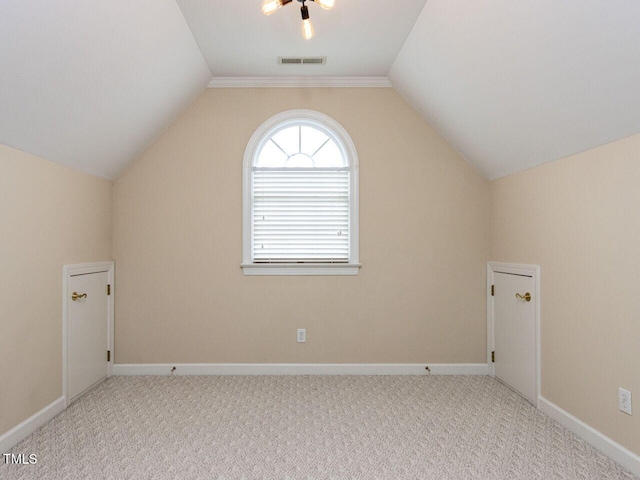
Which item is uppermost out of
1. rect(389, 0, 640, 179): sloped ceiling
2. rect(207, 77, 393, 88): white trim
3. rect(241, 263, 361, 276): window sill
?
rect(207, 77, 393, 88): white trim

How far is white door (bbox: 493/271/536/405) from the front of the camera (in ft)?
10.4

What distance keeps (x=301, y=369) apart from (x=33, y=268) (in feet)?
7.34

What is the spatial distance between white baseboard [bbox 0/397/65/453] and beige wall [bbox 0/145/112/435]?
3cm

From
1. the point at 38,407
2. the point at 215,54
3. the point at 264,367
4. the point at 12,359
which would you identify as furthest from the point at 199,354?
the point at 215,54

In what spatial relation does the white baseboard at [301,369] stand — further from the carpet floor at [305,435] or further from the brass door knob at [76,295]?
the brass door knob at [76,295]

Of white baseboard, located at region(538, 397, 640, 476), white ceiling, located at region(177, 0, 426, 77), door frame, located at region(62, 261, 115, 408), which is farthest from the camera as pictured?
door frame, located at region(62, 261, 115, 408)

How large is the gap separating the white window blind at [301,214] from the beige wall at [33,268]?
1450 millimetres

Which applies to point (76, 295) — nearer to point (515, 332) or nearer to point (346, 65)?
point (346, 65)

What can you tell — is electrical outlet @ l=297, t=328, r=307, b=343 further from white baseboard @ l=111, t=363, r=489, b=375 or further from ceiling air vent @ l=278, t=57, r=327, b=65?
ceiling air vent @ l=278, t=57, r=327, b=65

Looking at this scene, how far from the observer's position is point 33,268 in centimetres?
272

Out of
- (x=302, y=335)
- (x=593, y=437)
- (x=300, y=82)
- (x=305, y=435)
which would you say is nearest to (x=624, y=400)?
(x=593, y=437)

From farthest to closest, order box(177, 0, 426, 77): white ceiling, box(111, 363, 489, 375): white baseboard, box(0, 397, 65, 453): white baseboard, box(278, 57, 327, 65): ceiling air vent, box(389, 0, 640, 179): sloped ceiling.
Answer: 1. box(111, 363, 489, 375): white baseboard
2. box(278, 57, 327, 65): ceiling air vent
3. box(177, 0, 426, 77): white ceiling
4. box(0, 397, 65, 453): white baseboard
5. box(389, 0, 640, 179): sloped ceiling

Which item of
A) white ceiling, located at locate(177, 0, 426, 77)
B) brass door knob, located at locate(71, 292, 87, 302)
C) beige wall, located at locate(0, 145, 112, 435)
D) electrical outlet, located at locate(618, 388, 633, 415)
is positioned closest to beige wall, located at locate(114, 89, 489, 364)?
white ceiling, located at locate(177, 0, 426, 77)

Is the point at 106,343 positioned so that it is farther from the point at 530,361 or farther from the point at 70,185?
the point at 530,361
